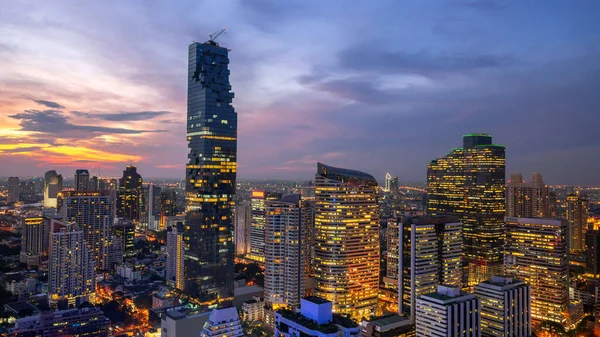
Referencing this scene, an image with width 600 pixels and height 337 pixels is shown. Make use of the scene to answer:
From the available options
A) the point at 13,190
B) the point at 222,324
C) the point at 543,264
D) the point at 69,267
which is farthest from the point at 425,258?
A: the point at 13,190

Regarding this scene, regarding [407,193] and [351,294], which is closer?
[351,294]

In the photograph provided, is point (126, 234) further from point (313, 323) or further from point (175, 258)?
point (313, 323)

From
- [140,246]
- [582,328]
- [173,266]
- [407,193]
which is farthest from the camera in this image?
[407,193]

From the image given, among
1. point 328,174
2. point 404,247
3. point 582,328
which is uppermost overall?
point 328,174

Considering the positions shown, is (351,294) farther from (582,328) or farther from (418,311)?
(582,328)

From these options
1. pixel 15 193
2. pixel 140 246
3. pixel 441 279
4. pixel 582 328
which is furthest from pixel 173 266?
pixel 15 193

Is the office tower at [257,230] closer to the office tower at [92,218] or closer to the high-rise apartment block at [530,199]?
the office tower at [92,218]
